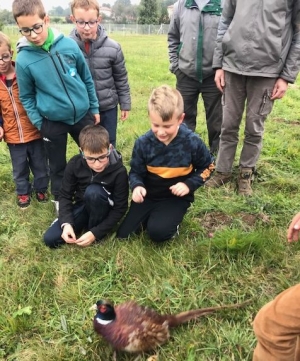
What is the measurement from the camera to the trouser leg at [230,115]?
3650 mm

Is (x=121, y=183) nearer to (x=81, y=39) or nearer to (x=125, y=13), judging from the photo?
(x=81, y=39)

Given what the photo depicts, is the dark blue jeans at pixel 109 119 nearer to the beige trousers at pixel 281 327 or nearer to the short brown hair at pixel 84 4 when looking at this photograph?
the short brown hair at pixel 84 4

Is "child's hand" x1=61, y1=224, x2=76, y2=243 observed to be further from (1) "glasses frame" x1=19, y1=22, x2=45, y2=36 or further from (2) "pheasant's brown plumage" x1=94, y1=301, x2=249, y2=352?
(1) "glasses frame" x1=19, y1=22, x2=45, y2=36

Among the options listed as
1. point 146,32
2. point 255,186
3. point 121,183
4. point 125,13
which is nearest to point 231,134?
point 255,186

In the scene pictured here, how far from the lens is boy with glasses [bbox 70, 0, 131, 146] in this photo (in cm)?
362

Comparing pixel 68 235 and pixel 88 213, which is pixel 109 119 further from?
pixel 68 235

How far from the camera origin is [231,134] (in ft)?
12.8

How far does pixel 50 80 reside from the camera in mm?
3375

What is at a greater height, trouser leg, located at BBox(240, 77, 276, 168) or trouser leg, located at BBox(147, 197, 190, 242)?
trouser leg, located at BBox(240, 77, 276, 168)

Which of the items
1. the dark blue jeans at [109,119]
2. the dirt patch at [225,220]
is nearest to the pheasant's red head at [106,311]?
the dirt patch at [225,220]

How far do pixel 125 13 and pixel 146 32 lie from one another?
206ft

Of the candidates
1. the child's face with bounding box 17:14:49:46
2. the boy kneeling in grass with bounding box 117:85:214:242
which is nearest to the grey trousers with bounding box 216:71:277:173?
the boy kneeling in grass with bounding box 117:85:214:242

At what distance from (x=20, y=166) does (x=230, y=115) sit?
7.12 feet

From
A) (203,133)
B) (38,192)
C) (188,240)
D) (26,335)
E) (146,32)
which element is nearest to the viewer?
(26,335)
